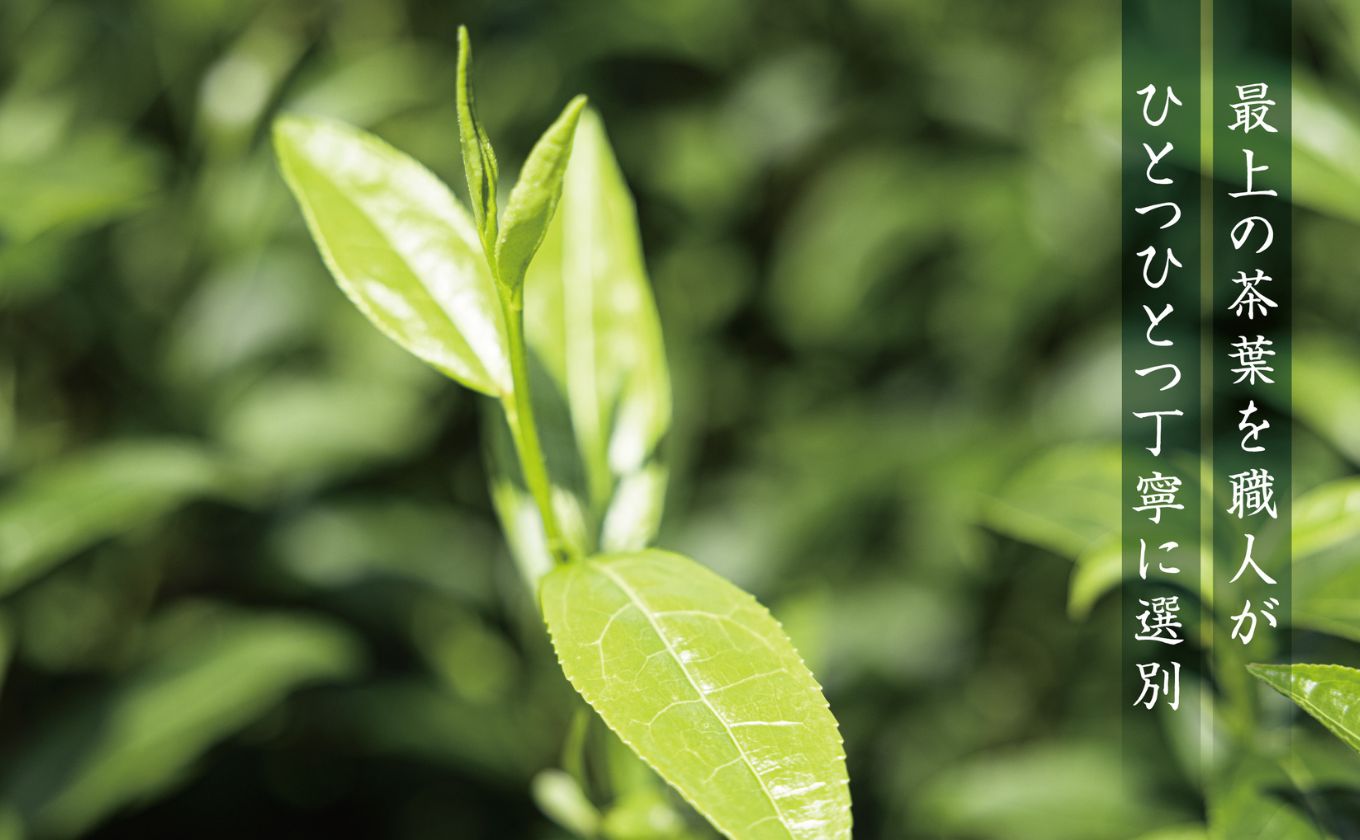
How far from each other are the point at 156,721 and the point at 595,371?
54 cm

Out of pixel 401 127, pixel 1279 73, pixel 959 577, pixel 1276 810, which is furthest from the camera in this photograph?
pixel 401 127

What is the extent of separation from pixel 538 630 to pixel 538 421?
61cm

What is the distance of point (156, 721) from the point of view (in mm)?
1034

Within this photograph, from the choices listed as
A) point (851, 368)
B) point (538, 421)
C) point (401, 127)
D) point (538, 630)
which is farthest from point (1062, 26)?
point (538, 421)

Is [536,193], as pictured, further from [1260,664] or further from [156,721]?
[156,721]

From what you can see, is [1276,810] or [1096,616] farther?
[1096,616]

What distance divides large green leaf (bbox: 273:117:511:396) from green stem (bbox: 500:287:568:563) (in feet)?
0.08

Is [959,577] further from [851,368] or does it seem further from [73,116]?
[73,116]

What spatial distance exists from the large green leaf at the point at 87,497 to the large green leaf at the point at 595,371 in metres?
0.41

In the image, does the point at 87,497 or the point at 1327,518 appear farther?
the point at 87,497

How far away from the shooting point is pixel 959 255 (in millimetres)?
1675

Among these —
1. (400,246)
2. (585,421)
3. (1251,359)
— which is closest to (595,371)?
(585,421)

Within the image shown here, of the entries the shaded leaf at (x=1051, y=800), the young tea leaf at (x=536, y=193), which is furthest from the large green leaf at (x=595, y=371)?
the shaded leaf at (x=1051, y=800)

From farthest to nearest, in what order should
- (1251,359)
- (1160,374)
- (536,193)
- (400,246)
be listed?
(1160,374) → (1251,359) → (400,246) → (536,193)
